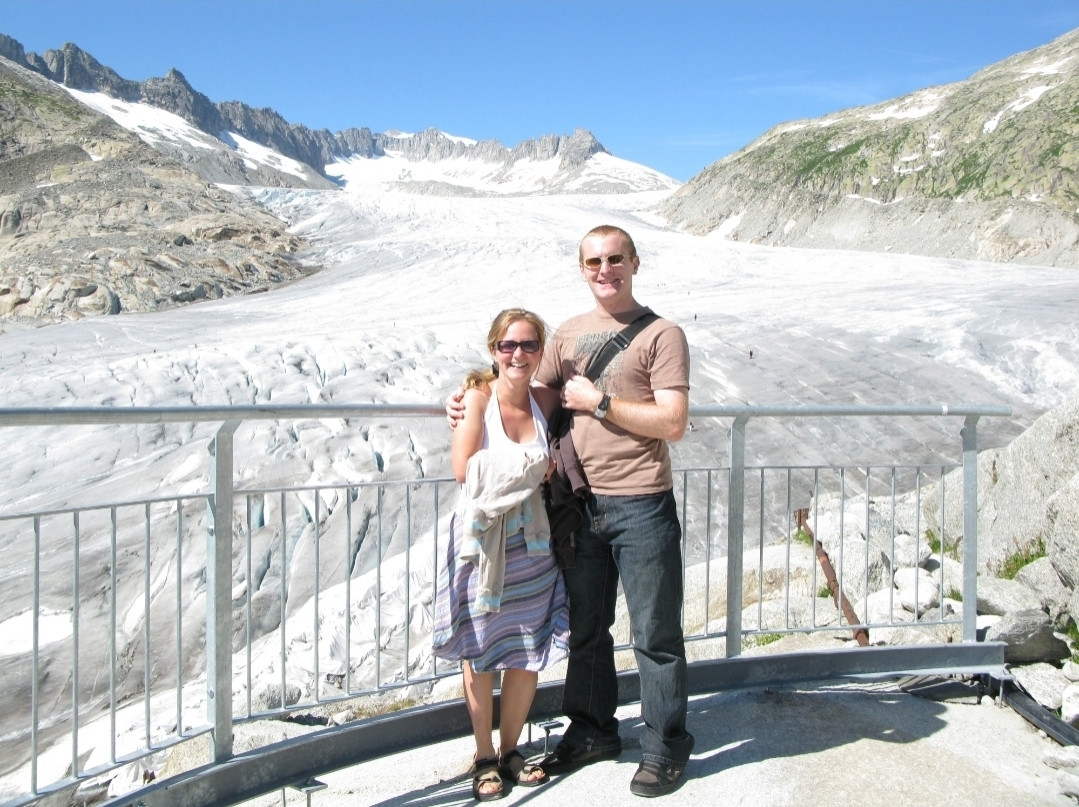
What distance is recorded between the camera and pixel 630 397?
331 centimetres

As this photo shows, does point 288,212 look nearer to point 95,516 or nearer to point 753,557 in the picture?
point 95,516

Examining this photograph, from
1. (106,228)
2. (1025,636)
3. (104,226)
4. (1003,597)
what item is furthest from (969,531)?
(104,226)

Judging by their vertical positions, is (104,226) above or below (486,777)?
above

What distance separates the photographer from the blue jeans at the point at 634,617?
3.33 meters

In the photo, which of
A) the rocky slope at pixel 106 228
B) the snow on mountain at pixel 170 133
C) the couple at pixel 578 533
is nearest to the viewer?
the couple at pixel 578 533

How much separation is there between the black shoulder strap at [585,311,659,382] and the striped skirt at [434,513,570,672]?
2.13 feet

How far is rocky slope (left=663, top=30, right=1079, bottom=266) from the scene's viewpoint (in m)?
32.4

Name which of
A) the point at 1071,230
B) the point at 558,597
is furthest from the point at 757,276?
the point at 558,597

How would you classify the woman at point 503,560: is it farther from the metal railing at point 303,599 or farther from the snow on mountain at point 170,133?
the snow on mountain at point 170,133

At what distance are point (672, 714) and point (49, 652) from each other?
6163mm

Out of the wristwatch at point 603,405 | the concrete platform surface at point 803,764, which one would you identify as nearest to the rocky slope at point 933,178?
the concrete platform surface at point 803,764

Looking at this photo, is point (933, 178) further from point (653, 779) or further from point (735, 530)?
point (653, 779)

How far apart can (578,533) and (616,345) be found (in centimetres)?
71

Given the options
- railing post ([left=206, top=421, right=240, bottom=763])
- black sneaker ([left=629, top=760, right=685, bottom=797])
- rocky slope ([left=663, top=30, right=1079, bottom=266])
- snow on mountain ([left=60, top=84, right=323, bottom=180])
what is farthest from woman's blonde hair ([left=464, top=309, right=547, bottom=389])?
snow on mountain ([left=60, top=84, right=323, bottom=180])
